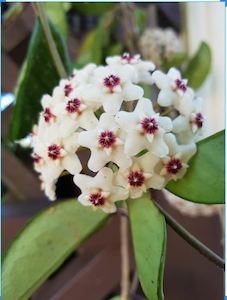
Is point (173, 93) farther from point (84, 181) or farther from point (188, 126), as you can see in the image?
point (84, 181)

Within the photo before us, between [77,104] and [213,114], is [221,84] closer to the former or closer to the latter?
[213,114]

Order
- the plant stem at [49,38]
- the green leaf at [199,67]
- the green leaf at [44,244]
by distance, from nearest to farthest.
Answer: the green leaf at [44,244], the plant stem at [49,38], the green leaf at [199,67]


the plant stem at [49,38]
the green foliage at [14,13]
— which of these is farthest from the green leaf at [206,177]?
the green foliage at [14,13]

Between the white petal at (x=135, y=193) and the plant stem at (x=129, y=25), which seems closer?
the white petal at (x=135, y=193)

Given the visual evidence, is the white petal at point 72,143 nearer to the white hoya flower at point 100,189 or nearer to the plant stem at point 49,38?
the white hoya flower at point 100,189

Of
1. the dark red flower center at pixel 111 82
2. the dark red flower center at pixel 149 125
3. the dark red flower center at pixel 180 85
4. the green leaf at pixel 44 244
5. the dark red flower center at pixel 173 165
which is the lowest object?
the green leaf at pixel 44 244
